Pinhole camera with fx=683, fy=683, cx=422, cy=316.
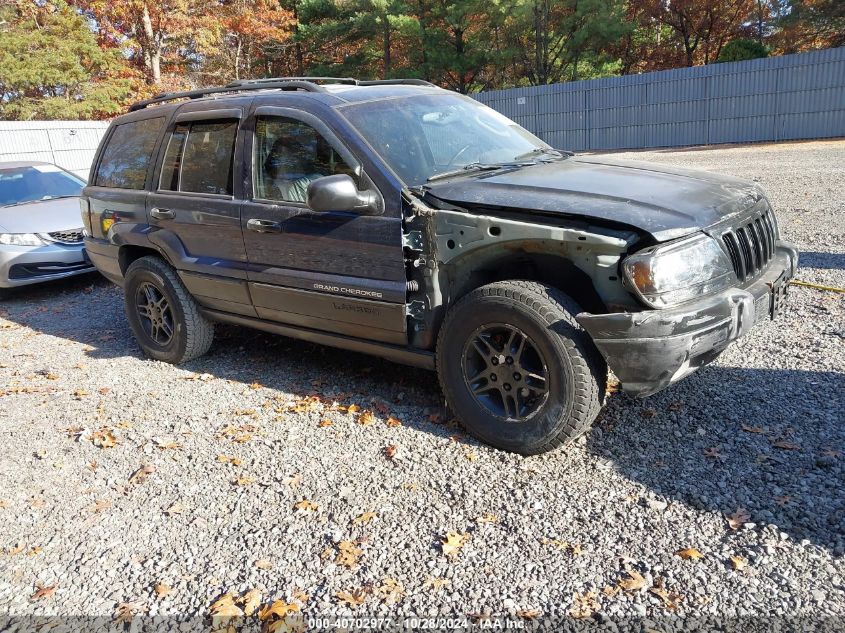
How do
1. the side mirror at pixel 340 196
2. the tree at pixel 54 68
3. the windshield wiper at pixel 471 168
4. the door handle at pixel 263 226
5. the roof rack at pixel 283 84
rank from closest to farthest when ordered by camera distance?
the side mirror at pixel 340 196 < the windshield wiper at pixel 471 168 < the door handle at pixel 263 226 < the roof rack at pixel 283 84 < the tree at pixel 54 68

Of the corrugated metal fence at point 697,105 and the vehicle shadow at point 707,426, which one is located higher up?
the corrugated metal fence at point 697,105

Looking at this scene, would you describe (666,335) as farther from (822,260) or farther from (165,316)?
(822,260)

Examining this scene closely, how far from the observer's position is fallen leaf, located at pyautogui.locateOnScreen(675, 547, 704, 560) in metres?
2.76

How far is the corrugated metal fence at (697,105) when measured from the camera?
64.9 ft

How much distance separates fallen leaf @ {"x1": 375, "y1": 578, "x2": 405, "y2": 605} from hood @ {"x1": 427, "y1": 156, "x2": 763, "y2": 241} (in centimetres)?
186

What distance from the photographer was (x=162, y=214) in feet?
17.0

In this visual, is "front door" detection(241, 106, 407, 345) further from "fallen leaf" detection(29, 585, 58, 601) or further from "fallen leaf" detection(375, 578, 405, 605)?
"fallen leaf" detection(29, 585, 58, 601)

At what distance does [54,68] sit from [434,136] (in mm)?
24225

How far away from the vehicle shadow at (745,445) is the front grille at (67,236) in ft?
23.5

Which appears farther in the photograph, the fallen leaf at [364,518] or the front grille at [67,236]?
the front grille at [67,236]

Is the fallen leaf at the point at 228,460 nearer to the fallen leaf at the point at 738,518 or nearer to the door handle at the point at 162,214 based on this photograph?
the door handle at the point at 162,214

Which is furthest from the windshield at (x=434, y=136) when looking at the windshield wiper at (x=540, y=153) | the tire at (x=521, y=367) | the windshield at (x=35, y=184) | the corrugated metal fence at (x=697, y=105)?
the corrugated metal fence at (x=697, y=105)

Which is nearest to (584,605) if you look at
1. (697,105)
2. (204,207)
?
(204,207)

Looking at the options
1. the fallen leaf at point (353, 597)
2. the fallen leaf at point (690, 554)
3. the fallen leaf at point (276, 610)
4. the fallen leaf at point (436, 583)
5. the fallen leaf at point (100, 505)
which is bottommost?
the fallen leaf at point (100, 505)
